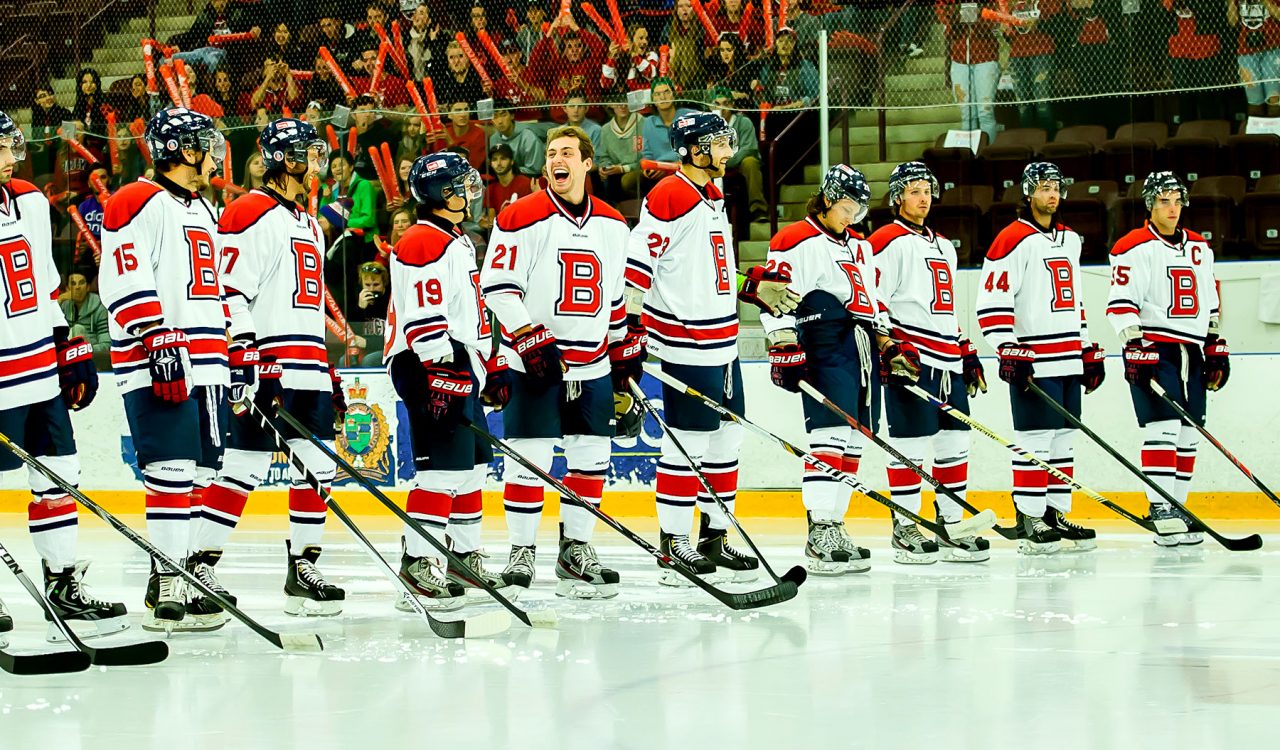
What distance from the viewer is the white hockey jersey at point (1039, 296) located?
260 inches

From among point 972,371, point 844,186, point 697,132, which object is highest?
point 697,132

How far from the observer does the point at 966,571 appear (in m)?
5.85

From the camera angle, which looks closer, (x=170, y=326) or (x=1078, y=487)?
(x=170, y=326)

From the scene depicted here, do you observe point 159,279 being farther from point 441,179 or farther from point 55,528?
point 441,179

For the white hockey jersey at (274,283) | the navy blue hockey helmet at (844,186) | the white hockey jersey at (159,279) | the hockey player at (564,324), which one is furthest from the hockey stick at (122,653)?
the navy blue hockey helmet at (844,186)

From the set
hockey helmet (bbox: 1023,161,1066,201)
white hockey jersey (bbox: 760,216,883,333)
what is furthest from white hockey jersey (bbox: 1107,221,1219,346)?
white hockey jersey (bbox: 760,216,883,333)

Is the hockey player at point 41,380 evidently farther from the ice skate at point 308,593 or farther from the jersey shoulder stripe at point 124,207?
the ice skate at point 308,593

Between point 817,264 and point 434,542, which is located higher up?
point 817,264

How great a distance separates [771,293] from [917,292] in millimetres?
794

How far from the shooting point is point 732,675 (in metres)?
3.78

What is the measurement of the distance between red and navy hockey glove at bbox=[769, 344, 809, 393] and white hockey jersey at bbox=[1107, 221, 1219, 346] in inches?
66.7

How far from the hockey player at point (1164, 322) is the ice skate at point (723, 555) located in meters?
2.17

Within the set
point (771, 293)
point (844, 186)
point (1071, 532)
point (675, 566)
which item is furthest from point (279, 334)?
point (1071, 532)

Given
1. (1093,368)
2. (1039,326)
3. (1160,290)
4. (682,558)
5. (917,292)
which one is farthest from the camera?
(1160,290)
